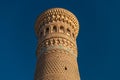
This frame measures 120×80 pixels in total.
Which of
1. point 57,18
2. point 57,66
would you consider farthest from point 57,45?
point 57,18

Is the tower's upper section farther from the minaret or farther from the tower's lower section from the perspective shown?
the tower's lower section

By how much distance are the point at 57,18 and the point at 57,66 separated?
Answer: 2166mm

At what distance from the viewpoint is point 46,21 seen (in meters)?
9.88

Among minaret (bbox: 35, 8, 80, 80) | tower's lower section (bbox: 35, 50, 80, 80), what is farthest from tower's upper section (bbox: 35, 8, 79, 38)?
tower's lower section (bbox: 35, 50, 80, 80)

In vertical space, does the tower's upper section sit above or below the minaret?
above

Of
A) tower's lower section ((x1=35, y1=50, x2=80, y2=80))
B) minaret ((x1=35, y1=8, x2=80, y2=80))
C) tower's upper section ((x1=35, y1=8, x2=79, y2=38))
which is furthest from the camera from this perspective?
tower's upper section ((x1=35, y1=8, x2=79, y2=38))

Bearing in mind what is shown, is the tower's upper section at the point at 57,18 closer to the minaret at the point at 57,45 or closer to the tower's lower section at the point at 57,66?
the minaret at the point at 57,45

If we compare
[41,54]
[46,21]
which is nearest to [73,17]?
[46,21]

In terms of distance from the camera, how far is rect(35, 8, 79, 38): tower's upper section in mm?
9859

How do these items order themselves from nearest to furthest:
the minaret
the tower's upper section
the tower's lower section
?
the tower's lower section
the minaret
the tower's upper section

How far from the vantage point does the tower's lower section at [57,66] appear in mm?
8108

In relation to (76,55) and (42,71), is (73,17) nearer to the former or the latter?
(76,55)

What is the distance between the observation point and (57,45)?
898cm

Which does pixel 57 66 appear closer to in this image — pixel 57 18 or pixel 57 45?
pixel 57 45
